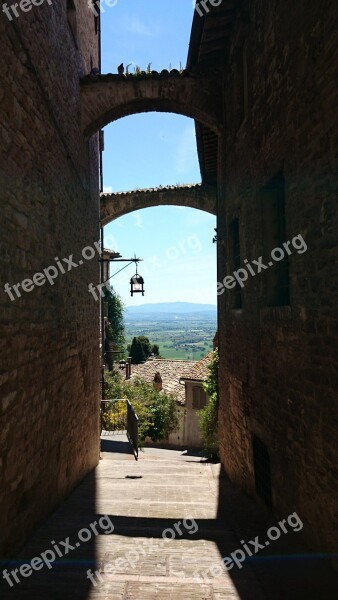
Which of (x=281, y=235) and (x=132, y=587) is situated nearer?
(x=132, y=587)

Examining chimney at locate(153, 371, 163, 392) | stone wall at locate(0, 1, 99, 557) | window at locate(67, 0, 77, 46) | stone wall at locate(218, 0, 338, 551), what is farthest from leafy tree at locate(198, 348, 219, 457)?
chimney at locate(153, 371, 163, 392)

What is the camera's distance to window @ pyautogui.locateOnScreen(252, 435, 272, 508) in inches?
203

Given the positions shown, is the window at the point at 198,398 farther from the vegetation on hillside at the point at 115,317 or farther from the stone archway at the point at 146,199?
the stone archway at the point at 146,199

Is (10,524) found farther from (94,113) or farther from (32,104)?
(94,113)

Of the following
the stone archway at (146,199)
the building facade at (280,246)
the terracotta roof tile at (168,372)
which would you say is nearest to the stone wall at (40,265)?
the building facade at (280,246)

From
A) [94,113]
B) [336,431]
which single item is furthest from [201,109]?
[336,431]

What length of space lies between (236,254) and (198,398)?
14.8 meters

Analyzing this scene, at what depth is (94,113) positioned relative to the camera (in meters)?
7.52

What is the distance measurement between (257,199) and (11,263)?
11.5 feet

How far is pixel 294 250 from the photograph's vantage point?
415cm

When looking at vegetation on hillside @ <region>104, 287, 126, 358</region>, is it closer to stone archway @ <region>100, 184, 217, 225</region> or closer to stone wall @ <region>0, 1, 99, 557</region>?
stone archway @ <region>100, 184, 217, 225</region>

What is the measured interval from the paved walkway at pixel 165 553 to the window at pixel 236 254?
126 inches

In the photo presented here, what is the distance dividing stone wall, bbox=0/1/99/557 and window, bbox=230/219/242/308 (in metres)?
2.78

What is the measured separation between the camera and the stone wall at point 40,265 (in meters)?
3.32
